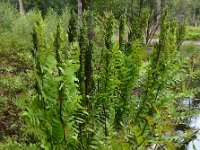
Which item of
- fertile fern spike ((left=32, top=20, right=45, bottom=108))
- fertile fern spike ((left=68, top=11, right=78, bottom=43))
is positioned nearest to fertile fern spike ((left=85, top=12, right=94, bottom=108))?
fertile fern spike ((left=68, top=11, right=78, bottom=43))

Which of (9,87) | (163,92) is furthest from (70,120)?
(9,87)

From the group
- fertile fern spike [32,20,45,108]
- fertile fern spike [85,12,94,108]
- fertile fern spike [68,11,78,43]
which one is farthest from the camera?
fertile fern spike [68,11,78,43]

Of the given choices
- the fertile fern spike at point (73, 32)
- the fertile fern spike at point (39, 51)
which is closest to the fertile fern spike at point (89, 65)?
the fertile fern spike at point (73, 32)

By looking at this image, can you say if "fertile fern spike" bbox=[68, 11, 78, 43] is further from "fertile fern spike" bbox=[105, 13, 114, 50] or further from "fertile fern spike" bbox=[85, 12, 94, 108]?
"fertile fern spike" bbox=[105, 13, 114, 50]

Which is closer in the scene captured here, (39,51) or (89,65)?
(39,51)

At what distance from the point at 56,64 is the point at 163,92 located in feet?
4.84

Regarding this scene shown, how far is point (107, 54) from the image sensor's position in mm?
2889

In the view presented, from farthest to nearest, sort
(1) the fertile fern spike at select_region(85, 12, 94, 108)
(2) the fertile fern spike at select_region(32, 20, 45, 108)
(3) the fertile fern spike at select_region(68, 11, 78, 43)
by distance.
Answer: (3) the fertile fern spike at select_region(68, 11, 78, 43) → (1) the fertile fern spike at select_region(85, 12, 94, 108) → (2) the fertile fern spike at select_region(32, 20, 45, 108)

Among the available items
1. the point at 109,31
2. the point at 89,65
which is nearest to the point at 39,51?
the point at 89,65

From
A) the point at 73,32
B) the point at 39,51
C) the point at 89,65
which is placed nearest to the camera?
the point at 39,51

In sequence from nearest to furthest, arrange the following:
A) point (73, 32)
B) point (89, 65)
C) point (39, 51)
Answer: point (39, 51) < point (89, 65) < point (73, 32)

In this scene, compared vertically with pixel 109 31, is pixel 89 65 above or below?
below

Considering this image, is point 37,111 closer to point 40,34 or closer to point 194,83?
point 40,34

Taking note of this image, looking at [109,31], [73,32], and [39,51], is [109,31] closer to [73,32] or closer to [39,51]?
[73,32]
